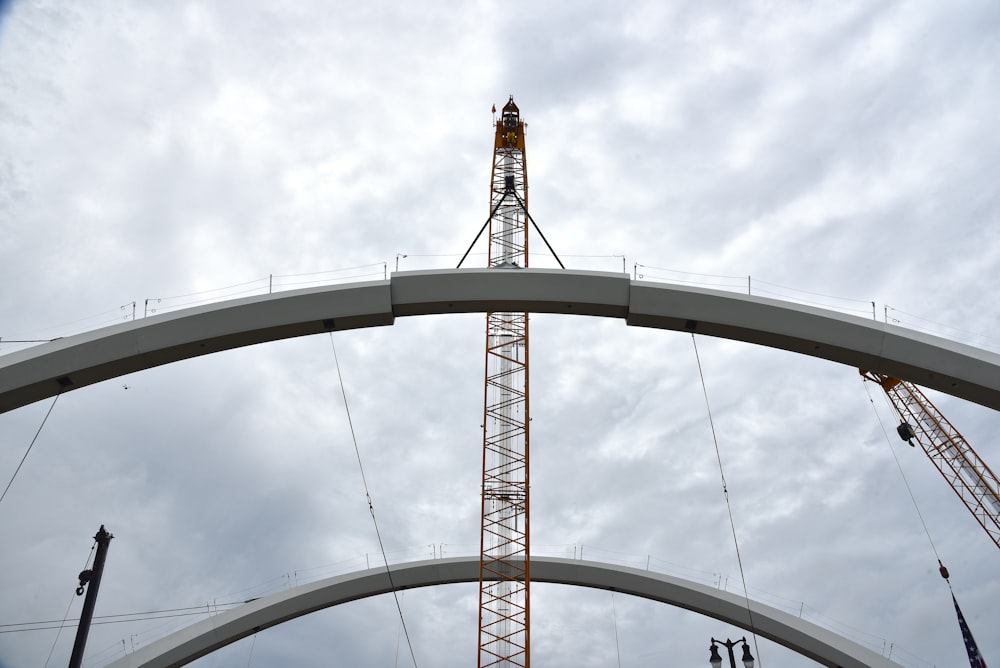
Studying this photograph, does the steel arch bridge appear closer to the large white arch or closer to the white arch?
the white arch

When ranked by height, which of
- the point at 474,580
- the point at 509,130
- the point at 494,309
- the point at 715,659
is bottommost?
the point at 715,659

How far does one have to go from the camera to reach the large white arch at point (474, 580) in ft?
110

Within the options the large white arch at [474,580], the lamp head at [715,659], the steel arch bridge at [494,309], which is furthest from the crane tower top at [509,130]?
the lamp head at [715,659]

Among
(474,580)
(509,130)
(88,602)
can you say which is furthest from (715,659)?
(509,130)

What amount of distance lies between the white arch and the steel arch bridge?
0.02 m

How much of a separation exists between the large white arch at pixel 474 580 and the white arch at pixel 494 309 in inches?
744

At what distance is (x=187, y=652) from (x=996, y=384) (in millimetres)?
32050

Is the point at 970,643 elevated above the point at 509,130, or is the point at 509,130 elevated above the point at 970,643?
the point at 509,130

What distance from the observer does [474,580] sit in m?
38.9

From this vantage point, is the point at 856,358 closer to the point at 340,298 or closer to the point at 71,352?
the point at 340,298

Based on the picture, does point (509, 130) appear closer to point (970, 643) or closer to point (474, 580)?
point (474, 580)

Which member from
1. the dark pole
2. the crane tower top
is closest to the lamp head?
the dark pole

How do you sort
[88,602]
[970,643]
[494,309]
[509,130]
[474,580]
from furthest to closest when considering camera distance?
[509,130] < [474,580] < [970,643] < [494,309] < [88,602]

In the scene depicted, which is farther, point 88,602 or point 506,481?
point 506,481
